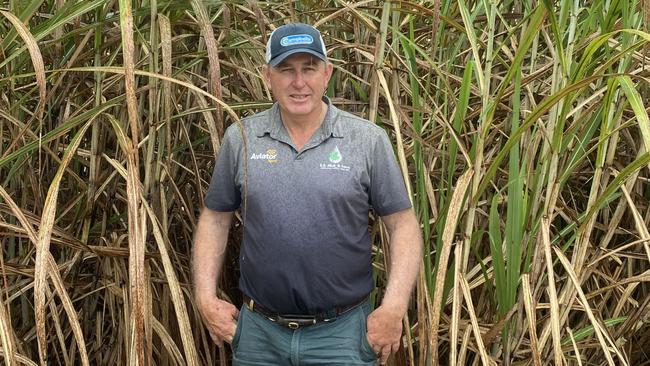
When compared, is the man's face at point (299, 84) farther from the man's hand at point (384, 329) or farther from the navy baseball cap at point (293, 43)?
the man's hand at point (384, 329)

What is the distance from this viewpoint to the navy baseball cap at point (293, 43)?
204cm

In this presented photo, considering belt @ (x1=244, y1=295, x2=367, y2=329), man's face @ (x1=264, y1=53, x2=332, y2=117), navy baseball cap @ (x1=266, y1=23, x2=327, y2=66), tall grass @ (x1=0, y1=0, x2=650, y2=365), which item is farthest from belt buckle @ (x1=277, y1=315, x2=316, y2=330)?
navy baseball cap @ (x1=266, y1=23, x2=327, y2=66)

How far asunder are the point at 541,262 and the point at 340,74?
2.62 feet

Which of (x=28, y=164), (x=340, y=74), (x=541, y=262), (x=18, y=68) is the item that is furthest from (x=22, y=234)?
(x=541, y=262)

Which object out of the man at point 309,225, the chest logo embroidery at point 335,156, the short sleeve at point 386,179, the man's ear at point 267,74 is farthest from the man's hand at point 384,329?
the man's ear at point 267,74

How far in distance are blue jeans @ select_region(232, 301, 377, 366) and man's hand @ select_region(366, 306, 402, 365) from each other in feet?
0.07

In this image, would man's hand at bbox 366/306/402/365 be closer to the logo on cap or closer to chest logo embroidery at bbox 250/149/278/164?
chest logo embroidery at bbox 250/149/278/164

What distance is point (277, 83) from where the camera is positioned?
2.08 meters

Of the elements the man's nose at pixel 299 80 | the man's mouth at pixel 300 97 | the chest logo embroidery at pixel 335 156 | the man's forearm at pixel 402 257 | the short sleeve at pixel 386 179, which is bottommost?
the man's forearm at pixel 402 257

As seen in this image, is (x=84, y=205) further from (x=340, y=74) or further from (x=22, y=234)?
(x=340, y=74)

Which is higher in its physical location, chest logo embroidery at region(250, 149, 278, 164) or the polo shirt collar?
the polo shirt collar

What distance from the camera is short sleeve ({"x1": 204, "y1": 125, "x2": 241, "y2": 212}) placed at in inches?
83.2

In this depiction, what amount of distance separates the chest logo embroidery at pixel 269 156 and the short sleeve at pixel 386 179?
0.22 meters

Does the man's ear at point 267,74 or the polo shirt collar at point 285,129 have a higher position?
the man's ear at point 267,74
